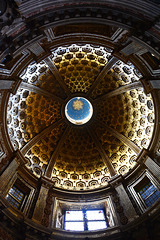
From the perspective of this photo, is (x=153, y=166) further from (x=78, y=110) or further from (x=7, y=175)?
(x=78, y=110)

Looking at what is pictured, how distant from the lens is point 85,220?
584 inches

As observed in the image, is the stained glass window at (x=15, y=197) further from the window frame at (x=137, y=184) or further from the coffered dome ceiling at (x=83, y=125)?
the window frame at (x=137, y=184)

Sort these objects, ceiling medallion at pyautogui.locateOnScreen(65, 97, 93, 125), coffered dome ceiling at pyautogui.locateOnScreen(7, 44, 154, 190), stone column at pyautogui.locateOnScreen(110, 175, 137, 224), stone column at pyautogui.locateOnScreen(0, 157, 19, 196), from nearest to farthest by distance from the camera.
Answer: stone column at pyautogui.locateOnScreen(0, 157, 19, 196) < stone column at pyautogui.locateOnScreen(110, 175, 137, 224) < coffered dome ceiling at pyautogui.locateOnScreen(7, 44, 154, 190) < ceiling medallion at pyautogui.locateOnScreen(65, 97, 93, 125)

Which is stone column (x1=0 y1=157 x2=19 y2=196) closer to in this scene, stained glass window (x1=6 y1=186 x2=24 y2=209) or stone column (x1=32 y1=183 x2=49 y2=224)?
stained glass window (x1=6 y1=186 x2=24 y2=209)

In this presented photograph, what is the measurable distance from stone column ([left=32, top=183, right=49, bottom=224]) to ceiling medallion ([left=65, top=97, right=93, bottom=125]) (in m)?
9.66

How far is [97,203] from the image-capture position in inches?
635

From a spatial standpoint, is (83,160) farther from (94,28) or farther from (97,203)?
(94,28)

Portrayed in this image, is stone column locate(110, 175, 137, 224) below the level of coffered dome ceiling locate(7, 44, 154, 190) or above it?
below

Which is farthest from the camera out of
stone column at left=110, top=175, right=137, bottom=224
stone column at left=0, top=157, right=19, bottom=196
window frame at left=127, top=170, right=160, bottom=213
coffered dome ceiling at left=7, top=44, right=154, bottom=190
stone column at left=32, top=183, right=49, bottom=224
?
coffered dome ceiling at left=7, top=44, right=154, bottom=190

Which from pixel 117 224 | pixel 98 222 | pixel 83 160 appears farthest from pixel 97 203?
pixel 83 160

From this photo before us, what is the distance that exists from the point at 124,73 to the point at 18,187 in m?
13.1

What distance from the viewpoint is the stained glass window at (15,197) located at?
13680mm

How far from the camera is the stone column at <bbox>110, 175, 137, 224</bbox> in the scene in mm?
13492

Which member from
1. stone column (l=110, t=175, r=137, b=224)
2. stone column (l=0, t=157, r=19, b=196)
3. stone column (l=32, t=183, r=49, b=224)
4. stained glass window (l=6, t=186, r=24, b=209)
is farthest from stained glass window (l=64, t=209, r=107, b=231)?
stone column (l=0, t=157, r=19, b=196)
